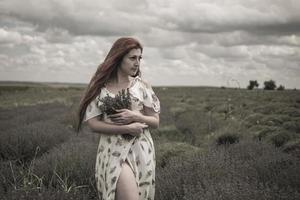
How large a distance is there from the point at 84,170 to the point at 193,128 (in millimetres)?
5993

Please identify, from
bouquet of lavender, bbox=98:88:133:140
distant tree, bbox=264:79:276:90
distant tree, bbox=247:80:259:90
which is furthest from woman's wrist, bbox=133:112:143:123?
distant tree, bbox=264:79:276:90

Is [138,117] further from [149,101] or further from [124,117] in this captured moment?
[149,101]

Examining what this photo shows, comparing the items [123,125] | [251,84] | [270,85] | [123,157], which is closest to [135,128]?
[123,125]

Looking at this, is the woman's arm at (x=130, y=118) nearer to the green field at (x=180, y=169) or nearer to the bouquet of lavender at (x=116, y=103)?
the bouquet of lavender at (x=116, y=103)

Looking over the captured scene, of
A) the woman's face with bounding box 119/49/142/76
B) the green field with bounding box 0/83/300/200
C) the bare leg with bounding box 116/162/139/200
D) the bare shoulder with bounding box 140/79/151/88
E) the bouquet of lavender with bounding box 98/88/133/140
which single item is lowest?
the green field with bounding box 0/83/300/200

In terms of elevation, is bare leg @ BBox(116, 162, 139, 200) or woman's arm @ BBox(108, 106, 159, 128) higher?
woman's arm @ BBox(108, 106, 159, 128)

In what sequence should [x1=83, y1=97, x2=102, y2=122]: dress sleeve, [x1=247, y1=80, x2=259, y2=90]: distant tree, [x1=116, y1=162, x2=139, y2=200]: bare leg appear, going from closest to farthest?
1. [x1=116, y1=162, x2=139, y2=200]: bare leg
2. [x1=83, y1=97, x2=102, y2=122]: dress sleeve
3. [x1=247, y1=80, x2=259, y2=90]: distant tree

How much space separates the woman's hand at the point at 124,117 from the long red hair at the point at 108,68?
11.0 inches

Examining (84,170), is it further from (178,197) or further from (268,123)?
(268,123)

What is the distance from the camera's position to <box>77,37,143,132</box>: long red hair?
2.72 m

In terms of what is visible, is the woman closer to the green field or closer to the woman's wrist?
the woman's wrist

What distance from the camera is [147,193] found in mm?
2670

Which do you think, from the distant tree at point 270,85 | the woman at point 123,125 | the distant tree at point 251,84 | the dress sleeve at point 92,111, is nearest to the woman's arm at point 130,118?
the woman at point 123,125

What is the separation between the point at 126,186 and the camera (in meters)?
2.46
